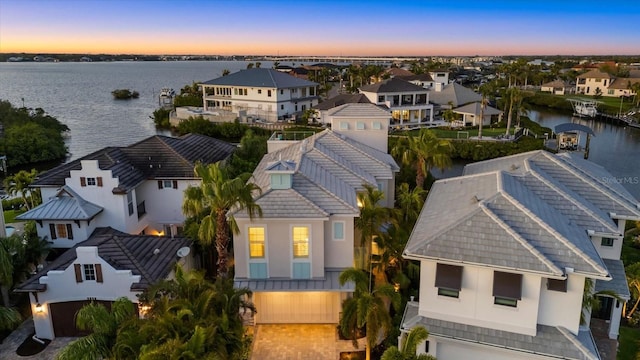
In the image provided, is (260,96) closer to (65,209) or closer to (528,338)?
(65,209)

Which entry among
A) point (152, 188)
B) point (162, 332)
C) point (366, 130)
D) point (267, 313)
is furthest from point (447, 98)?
point (162, 332)

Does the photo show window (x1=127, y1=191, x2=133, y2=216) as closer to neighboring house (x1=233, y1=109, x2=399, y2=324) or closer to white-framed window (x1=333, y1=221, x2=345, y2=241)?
neighboring house (x1=233, y1=109, x2=399, y2=324)

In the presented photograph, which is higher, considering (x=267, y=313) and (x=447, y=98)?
(x=447, y=98)

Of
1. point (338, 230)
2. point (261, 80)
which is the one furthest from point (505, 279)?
point (261, 80)

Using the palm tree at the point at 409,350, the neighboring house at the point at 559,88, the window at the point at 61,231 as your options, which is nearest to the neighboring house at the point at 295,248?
the palm tree at the point at 409,350

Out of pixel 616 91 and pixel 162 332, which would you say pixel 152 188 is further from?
pixel 616 91

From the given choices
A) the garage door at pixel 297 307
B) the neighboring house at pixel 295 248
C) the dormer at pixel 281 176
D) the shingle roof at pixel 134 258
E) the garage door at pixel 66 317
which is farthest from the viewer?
the dormer at pixel 281 176

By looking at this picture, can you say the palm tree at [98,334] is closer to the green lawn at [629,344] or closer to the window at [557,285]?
the window at [557,285]
